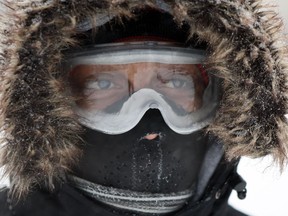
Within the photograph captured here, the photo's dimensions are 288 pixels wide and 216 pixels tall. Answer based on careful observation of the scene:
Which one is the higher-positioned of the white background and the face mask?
the face mask

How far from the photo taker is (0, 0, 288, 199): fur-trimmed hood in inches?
58.0

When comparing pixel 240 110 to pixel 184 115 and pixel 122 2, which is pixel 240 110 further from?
pixel 122 2

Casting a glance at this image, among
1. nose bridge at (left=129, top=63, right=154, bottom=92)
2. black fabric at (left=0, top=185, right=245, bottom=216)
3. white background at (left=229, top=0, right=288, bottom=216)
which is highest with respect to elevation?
nose bridge at (left=129, top=63, right=154, bottom=92)

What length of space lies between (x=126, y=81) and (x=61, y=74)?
23 cm

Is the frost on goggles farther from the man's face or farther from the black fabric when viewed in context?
the black fabric

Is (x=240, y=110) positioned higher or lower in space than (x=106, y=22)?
lower

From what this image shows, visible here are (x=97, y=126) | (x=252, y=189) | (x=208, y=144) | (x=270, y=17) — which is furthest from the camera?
(x=252, y=189)

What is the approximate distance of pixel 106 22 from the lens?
5.31 ft

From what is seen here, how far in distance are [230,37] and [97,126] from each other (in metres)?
0.53

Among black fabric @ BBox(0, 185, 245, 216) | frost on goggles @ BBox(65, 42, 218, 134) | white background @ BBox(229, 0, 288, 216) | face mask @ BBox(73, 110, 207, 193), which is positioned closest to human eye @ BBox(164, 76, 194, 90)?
frost on goggles @ BBox(65, 42, 218, 134)

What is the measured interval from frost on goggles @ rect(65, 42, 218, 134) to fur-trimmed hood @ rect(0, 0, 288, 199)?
9 cm

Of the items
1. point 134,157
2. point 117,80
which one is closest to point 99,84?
point 117,80

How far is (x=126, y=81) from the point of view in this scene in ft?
5.63

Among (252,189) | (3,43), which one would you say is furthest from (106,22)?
(252,189)
